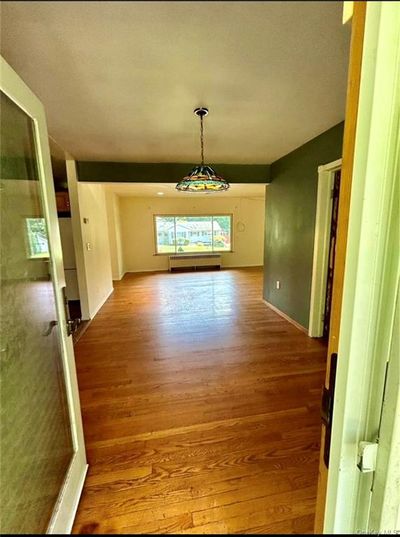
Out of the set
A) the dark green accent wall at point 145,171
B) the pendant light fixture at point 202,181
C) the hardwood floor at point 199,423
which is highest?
the dark green accent wall at point 145,171

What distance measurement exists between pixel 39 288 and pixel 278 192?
141 inches

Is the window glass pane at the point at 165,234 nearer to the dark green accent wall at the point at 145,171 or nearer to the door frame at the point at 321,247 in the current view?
the dark green accent wall at the point at 145,171

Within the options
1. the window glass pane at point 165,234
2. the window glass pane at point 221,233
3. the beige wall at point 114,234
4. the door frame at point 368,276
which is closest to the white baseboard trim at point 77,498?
the door frame at point 368,276

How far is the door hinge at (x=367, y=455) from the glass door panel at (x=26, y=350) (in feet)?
2.58

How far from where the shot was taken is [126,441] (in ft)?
5.21

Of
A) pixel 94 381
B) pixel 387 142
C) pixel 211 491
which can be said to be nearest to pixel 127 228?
pixel 94 381

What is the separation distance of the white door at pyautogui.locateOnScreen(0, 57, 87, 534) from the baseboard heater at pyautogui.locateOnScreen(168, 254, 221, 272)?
6574 millimetres

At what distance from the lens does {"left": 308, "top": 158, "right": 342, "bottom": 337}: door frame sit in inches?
108

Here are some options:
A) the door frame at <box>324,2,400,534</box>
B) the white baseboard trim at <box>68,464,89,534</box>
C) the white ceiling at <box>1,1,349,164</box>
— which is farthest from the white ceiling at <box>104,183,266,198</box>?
the door frame at <box>324,2,400,534</box>

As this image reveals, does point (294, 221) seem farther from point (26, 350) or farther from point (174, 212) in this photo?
point (174, 212)

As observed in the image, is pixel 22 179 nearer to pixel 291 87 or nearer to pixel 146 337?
pixel 291 87

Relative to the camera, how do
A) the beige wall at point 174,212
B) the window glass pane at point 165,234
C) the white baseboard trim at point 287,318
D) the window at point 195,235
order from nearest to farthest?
the white baseboard trim at point 287,318
the beige wall at point 174,212
the window glass pane at point 165,234
the window at point 195,235

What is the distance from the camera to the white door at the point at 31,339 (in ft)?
2.56

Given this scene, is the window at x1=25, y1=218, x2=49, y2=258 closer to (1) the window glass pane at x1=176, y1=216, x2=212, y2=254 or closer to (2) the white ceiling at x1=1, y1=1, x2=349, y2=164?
(2) the white ceiling at x1=1, y1=1, x2=349, y2=164
